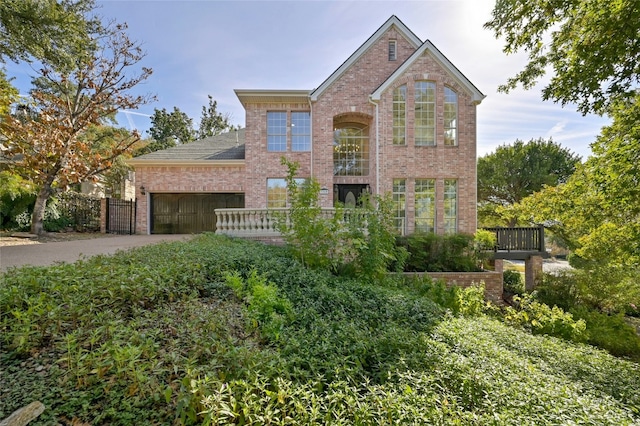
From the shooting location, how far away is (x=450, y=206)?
38.9 feet

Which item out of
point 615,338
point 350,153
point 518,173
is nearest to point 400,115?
point 350,153

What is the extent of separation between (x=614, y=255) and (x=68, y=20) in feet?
51.0

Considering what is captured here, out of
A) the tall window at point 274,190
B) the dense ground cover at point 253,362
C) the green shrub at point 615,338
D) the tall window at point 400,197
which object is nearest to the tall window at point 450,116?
the tall window at point 400,197

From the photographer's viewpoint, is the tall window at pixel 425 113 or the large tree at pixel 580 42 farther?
the tall window at pixel 425 113

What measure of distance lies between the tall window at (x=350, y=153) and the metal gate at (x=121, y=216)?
33.8 ft

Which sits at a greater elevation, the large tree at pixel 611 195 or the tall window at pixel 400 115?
the tall window at pixel 400 115

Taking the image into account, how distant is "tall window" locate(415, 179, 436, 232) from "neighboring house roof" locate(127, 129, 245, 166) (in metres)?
8.29

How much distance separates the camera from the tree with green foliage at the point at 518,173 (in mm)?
23328

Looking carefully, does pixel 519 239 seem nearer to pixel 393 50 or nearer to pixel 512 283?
pixel 512 283

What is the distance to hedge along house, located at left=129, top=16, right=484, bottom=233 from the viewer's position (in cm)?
1173

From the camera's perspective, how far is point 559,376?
9.81 feet

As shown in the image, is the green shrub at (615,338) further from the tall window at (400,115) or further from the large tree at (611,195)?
the tall window at (400,115)

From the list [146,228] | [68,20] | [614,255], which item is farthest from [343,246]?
[146,228]

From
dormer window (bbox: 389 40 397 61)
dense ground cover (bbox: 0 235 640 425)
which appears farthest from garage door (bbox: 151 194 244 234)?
dense ground cover (bbox: 0 235 640 425)
